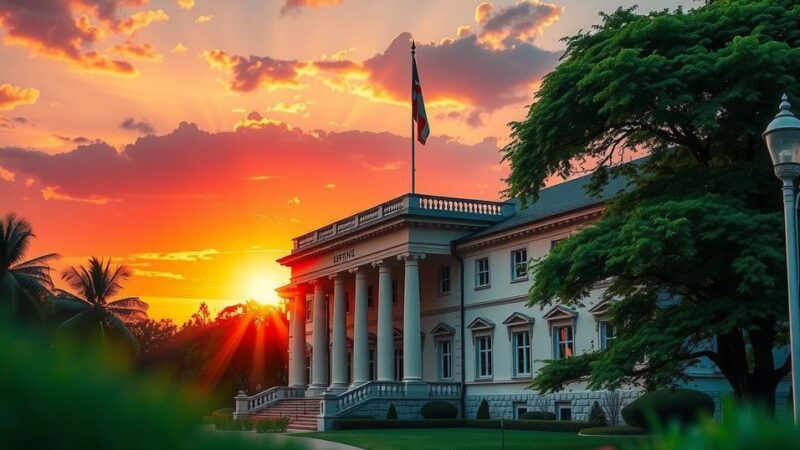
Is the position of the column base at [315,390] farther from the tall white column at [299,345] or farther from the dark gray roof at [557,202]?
the dark gray roof at [557,202]

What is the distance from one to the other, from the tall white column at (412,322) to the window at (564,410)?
28.4 feet

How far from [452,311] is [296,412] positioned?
425 inches

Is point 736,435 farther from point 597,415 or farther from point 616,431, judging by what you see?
point 597,415

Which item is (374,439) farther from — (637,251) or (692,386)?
(637,251)

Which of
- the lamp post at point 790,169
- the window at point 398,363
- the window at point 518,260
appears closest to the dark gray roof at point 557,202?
the window at point 518,260

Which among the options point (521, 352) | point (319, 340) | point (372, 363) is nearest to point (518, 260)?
point (521, 352)

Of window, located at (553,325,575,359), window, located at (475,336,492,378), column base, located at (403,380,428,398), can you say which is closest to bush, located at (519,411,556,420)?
window, located at (553,325,575,359)

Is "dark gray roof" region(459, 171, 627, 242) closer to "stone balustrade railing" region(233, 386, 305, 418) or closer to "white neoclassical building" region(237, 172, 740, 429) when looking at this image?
"white neoclassical building" region(237, 172, 740, 429)

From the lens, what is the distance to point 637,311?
84.1ft

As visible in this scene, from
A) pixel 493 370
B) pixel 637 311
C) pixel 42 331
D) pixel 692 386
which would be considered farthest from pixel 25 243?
pixel 42 331

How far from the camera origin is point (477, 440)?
3528 centimetres

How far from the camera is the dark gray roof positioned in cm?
4475

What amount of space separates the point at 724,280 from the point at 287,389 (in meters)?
42.2

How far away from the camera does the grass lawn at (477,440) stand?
1217 inches
